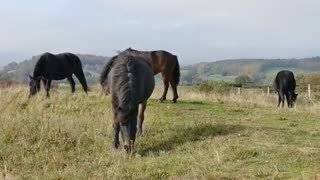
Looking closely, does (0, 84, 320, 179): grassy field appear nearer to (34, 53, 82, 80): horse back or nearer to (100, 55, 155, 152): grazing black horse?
(100, 55, 155, 152): grazing black horse

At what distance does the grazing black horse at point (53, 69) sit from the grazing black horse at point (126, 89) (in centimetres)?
684

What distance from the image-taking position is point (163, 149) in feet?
28.1

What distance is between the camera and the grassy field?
6719 millimetres

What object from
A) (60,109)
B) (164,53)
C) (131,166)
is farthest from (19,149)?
(164,53)

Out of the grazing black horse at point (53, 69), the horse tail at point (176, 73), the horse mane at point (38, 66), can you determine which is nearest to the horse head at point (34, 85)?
the grazing black horse at point (53, 69)

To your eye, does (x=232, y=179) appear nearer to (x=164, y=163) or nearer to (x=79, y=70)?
(x=164, y=163)

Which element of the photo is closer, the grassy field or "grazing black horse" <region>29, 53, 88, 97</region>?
the grassy field

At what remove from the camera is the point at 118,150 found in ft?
26.6

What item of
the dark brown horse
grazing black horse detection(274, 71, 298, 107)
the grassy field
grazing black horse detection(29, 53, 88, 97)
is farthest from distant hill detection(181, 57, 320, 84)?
the grassy field

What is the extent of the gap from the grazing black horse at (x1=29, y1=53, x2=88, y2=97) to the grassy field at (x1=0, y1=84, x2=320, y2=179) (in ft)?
13.3

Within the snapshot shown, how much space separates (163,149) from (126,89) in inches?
51.0

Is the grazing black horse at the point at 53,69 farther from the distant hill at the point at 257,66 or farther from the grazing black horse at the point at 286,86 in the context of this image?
the distant hill at the point at 257,66

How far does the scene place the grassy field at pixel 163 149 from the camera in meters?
6.72

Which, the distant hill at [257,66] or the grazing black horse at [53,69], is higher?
the grazing black horse at [53,69]
